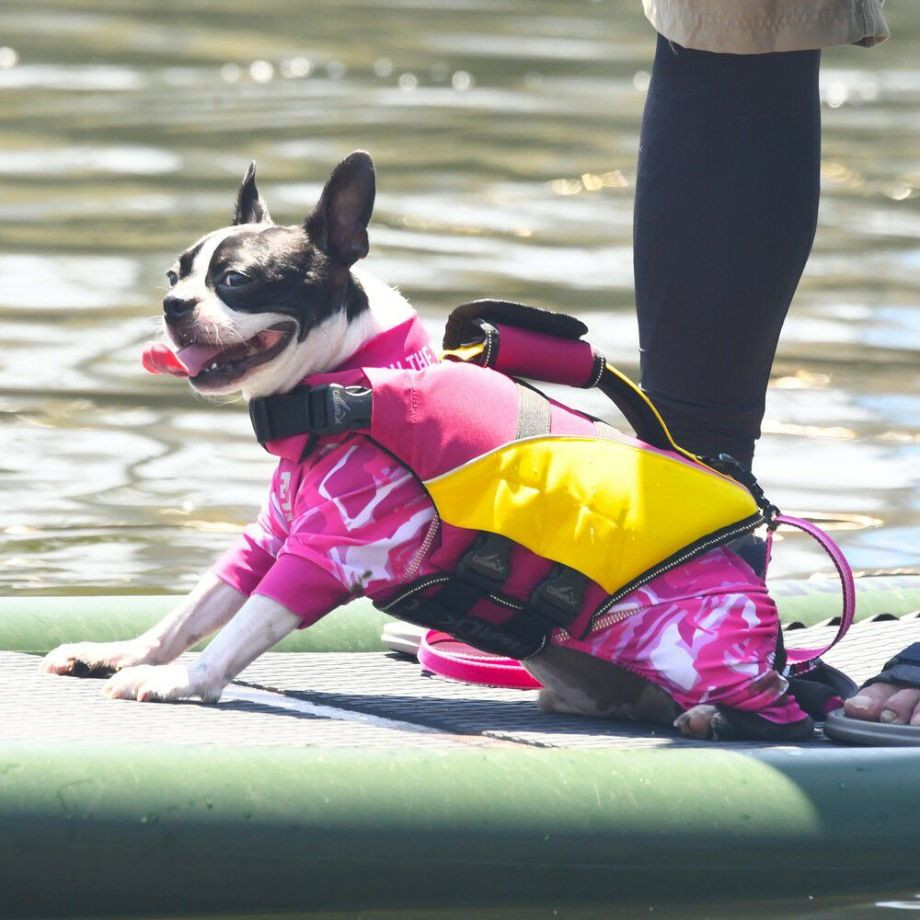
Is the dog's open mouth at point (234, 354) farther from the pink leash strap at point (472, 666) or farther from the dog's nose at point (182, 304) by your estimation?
the pink leash strap at point (472, 666)

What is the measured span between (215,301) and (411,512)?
1.35ft

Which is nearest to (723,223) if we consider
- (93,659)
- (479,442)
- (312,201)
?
(479,442)

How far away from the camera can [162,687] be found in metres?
3.12

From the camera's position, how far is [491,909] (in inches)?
108

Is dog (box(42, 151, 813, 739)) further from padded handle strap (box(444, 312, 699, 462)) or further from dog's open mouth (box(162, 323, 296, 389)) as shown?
padded handle strap (box(444, 312, 699, 462))

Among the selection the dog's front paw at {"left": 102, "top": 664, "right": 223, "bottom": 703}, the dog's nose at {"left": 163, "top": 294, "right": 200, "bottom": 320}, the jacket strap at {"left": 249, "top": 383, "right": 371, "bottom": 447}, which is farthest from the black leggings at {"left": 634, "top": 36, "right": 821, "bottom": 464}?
the dog's front paw at {"left": 102, "top": 664, "right": 223, "bottom": 703}

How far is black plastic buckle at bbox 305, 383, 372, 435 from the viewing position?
303cm

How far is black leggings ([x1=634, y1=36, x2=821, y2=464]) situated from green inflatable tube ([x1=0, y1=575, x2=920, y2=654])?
62cm

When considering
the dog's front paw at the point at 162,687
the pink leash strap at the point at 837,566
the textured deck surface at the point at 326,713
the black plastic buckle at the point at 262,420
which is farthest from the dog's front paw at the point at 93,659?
the pink leash strap at the point at 837,566

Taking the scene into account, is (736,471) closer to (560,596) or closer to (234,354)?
(560,596)

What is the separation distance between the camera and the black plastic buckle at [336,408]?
3029 mm

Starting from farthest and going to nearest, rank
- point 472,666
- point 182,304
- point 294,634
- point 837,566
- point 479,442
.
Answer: point 294,634 < point 472,666 < point 837,566 < point 182,304 < point 479,442

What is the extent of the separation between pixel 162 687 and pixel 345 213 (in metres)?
0.71

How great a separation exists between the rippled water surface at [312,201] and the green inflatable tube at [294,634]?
498mm
